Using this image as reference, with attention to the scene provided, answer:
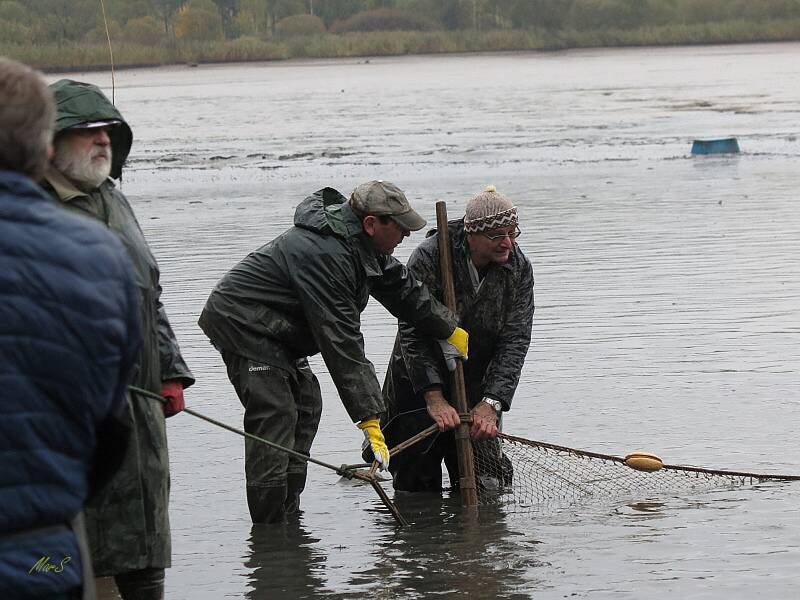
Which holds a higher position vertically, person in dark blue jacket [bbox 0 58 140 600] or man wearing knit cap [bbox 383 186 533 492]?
person in dark blue jacket [bbox 0 58 140 600]

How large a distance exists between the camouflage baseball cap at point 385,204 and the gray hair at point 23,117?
3.28m

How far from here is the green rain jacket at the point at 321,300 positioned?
19.3ft

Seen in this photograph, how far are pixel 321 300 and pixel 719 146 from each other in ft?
59.3

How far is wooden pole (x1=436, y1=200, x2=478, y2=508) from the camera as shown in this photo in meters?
6.45

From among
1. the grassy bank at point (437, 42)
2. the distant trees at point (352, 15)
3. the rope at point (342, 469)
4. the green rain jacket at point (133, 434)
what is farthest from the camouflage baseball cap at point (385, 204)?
the grassy bank at point (437, 42)

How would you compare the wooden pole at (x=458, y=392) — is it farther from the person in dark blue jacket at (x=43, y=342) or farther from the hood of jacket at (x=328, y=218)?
the person in dark blue jacket at (x=43, y=342)

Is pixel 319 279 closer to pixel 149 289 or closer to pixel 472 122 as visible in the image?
pixel 149 289

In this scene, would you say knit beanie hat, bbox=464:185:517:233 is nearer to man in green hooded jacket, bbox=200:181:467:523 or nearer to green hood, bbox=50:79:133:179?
man in green hooded jacket, bbox=200:181:467:523

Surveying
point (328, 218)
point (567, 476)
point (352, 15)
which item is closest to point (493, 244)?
point (328, 218)

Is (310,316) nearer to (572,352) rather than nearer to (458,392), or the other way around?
(458,392)

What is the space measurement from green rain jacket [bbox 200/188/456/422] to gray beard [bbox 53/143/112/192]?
1666 millimetres

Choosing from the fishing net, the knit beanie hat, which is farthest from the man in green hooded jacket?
the fishing net

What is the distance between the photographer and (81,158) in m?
4.32

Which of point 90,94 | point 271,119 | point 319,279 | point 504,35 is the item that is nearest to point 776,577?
point 319,279
